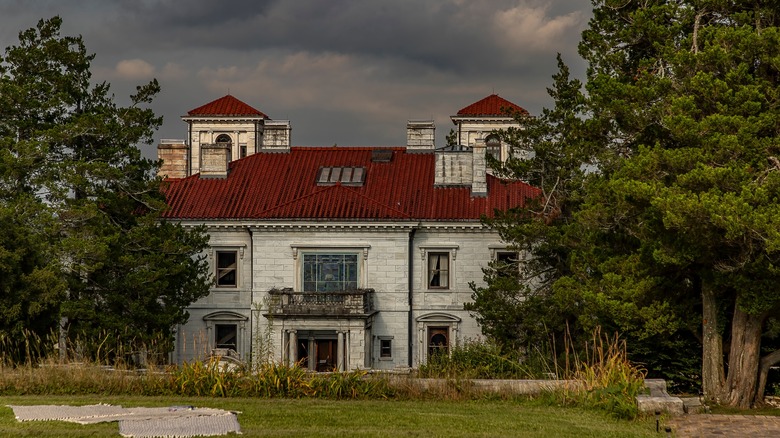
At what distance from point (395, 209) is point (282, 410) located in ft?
89.5

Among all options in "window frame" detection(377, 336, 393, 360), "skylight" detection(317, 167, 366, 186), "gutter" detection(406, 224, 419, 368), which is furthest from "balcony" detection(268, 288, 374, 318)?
"skylight" detection(317, 167, 366, 186)

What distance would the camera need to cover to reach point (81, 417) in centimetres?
1512

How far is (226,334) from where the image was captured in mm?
44156

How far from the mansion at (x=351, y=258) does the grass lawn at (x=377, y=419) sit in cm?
2355

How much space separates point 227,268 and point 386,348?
704cm

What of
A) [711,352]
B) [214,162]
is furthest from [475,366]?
[214,162]

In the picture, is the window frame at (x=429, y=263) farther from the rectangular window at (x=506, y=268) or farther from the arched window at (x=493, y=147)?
the arched window at (x=493, y=147)

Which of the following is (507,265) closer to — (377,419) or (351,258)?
(351,258)

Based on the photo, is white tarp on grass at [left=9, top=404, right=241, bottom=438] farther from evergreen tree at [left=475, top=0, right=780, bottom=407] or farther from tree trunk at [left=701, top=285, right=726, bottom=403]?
tree trunk at [left=701, top=285, right=726, bottom=403]

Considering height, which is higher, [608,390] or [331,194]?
[331,194]

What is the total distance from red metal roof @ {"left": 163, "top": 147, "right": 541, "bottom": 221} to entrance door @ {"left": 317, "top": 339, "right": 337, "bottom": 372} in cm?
472

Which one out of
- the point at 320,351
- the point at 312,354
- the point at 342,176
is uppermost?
the point at 342,176

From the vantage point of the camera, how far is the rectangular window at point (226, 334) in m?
44.0

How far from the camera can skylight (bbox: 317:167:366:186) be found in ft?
148
